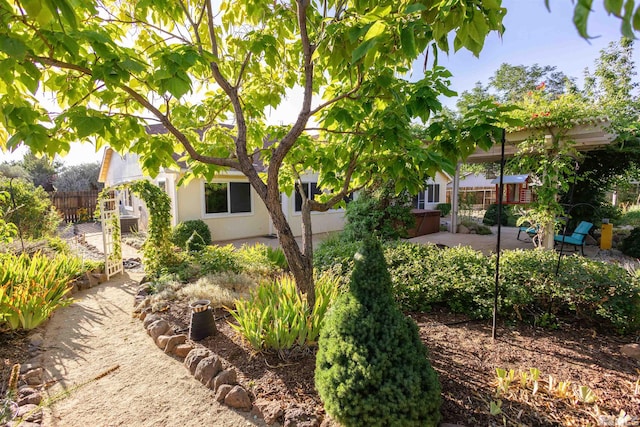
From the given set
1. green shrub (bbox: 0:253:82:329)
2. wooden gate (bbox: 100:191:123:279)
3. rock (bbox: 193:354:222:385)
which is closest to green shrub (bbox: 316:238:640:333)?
rock (bbox: 193:354:222:385)

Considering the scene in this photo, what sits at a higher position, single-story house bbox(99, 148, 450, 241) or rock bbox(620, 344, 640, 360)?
single-story house bbox(99, 148, 450, 241)

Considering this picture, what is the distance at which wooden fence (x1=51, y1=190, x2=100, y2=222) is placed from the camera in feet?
57.3

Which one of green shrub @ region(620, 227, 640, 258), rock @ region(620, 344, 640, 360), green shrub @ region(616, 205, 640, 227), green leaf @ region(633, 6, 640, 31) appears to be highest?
green leaf @ region(633, 6, 640, 31)

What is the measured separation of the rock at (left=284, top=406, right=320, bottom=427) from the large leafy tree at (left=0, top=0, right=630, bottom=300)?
1.19 m

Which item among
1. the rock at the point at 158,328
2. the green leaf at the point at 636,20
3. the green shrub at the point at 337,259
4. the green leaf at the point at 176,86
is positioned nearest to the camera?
the green leaf at the point at 636,20

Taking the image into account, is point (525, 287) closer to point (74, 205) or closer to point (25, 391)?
point (25, 391)

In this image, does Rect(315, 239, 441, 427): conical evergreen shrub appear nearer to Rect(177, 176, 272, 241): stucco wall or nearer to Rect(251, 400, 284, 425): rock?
Rect(251, 400, 284, 425): rock

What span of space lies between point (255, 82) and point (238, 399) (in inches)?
133

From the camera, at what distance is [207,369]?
9.58ft

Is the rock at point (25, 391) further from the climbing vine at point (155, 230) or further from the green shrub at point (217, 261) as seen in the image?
the climbing vine at point (155, 230)

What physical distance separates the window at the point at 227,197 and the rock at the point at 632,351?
33.3ft

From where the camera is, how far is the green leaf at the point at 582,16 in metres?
0.69

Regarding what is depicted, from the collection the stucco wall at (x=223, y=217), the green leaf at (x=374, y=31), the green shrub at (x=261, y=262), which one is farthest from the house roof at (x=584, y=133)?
the stucco wall at (x=223, y=217)

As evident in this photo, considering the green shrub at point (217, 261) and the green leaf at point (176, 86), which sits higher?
the green leaf at point (176, 86)
